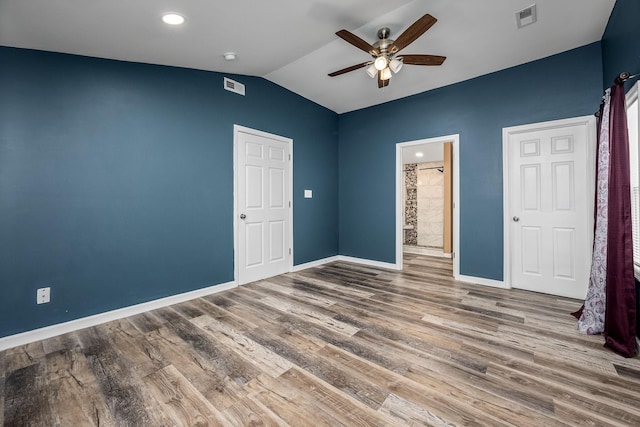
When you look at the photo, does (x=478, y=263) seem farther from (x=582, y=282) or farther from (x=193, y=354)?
(x=193, y=354)

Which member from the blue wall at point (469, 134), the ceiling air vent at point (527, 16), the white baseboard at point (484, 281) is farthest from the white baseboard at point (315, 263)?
the ceiling air vent at point (527, 16)

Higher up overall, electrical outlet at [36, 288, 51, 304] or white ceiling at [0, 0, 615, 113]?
white ceiling at [0, 0, 615, 113]

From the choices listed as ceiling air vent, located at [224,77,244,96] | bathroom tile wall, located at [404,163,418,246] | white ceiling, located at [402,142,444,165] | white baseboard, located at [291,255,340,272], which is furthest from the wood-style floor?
bathroom tile wall, located at [404,163,418,246]

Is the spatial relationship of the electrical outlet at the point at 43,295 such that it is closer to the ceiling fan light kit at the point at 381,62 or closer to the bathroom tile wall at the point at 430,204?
→ the ceiling fan light kit at the point at 381,62

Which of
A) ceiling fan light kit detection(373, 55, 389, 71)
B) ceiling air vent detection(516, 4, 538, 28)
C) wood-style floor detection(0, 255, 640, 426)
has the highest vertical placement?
ceiling air vent detection(516, 4, 538, 28)

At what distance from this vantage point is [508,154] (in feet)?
11.8

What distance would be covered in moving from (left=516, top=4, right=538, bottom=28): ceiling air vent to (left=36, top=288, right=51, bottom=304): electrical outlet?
4.90 metres

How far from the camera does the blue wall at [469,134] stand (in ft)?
10.6

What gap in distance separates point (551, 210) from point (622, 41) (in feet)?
5.81

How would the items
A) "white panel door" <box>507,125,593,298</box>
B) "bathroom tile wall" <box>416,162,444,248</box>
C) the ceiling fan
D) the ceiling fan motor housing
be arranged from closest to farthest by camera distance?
the ceiling fan, the ceiling fan motor housing, "white panel door" <box>507,125,593,298</box>, "bathroom tile wall" <box>416,162,444,248</box>

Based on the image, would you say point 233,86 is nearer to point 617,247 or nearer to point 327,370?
point 327,370

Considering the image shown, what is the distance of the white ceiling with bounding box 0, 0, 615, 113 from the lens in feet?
6.89

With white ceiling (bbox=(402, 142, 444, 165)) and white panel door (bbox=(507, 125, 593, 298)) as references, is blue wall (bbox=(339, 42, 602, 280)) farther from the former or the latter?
white ceiling (bbox=(402, 142, 444, 165))

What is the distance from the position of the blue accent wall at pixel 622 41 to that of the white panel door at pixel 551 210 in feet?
2.33
